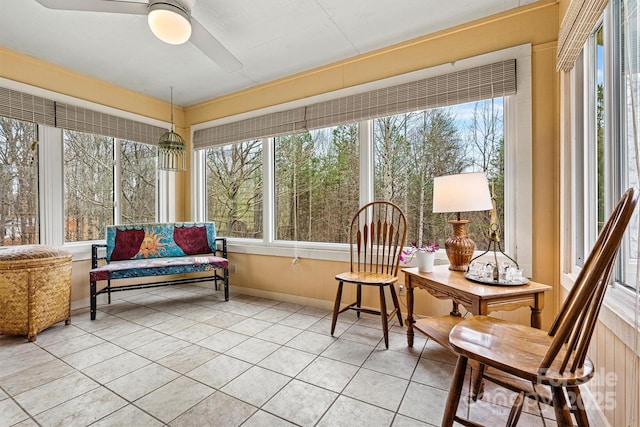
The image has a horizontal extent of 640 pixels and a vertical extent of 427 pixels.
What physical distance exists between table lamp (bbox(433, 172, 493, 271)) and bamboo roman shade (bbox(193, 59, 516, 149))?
0.82m

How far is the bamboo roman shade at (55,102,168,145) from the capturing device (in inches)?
123

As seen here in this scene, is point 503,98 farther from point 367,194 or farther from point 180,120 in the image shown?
point 180,120

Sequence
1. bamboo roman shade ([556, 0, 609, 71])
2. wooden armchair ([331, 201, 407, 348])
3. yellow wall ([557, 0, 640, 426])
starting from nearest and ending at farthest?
yellow wall ([557, 0, 640, 426]), bamboo roman shade ([556, 0, 609, 71]), wooden armchair ([331, 201, 407, 348])

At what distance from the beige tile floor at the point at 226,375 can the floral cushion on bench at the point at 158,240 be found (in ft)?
2.58

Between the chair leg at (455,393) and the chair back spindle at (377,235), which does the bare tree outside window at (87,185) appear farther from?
the chair leg at (455,393)

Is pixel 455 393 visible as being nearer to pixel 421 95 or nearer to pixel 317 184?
pixel 421 95

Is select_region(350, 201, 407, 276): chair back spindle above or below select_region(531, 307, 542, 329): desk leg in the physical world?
above

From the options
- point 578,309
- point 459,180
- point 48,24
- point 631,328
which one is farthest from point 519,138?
point 48,24

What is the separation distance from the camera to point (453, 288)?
1760 millimetres

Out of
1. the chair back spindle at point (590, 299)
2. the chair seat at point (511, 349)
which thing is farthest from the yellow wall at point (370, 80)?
the chair back spindle at point (590, 299)

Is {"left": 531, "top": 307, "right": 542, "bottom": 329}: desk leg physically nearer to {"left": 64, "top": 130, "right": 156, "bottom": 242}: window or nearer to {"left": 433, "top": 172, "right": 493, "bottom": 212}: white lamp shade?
{"left": 433, "top": 172, "right": 493, "bottom": 212}: white lamp shade

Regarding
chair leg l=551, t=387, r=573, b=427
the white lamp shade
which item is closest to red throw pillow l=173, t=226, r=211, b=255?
the white lamp shade

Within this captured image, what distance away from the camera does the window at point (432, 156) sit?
Result: 2.40m

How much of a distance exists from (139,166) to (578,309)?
4.48 m
